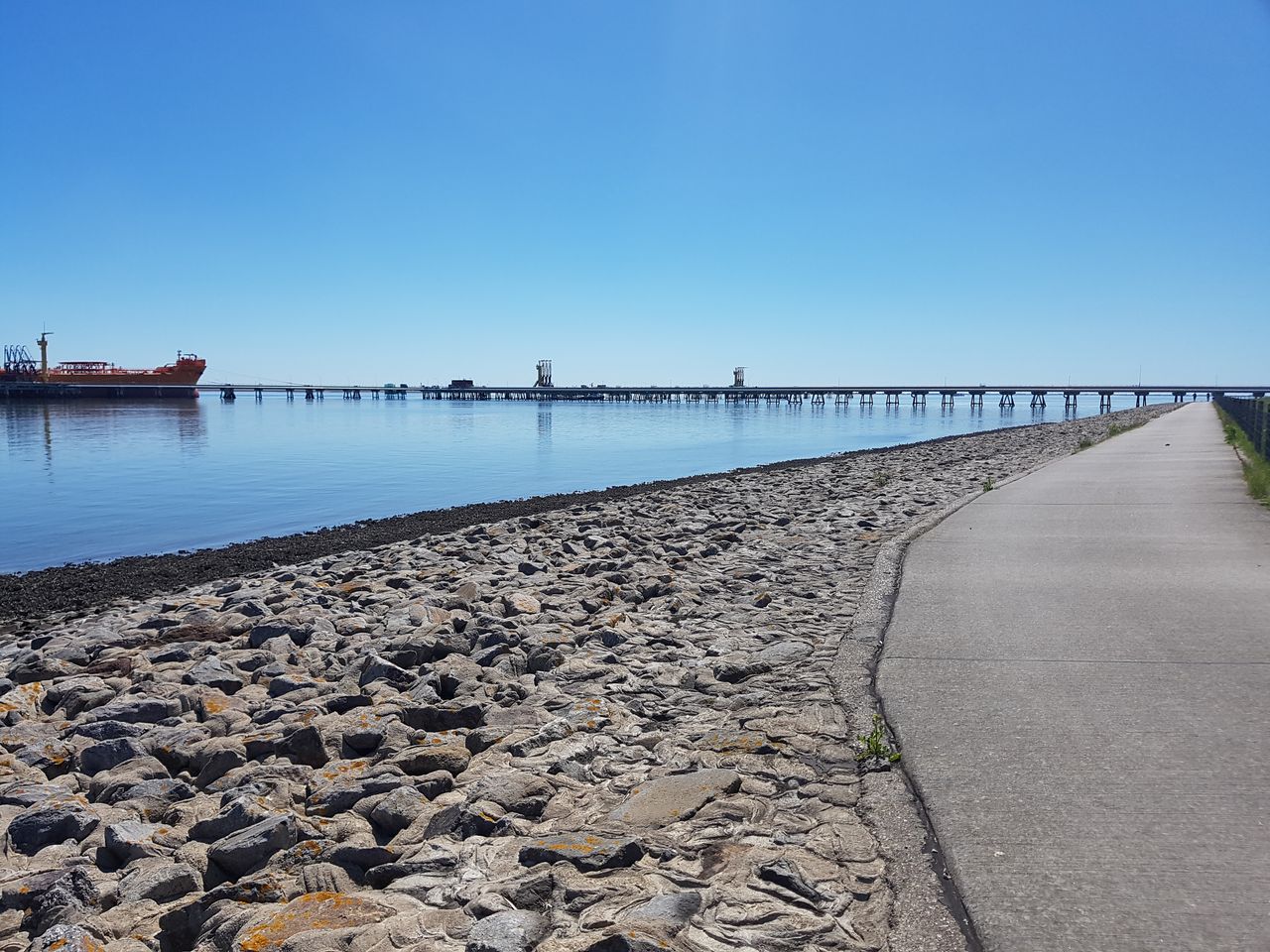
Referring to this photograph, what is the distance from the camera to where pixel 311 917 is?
2.85 m

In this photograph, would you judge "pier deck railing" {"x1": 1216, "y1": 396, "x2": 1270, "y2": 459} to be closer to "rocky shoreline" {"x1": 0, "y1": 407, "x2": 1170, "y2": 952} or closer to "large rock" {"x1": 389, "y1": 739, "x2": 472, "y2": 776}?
"rocky shoreline" {"x1": 0, "y1": 407, "x2": 1170, "y2": 952}

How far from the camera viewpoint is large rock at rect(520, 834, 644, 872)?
10.3 feet

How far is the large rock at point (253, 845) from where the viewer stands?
3293 millimetres

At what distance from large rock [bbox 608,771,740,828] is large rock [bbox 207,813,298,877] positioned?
129cm

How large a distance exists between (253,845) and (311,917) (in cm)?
62

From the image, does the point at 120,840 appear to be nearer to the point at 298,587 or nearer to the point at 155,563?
the point at 298,587

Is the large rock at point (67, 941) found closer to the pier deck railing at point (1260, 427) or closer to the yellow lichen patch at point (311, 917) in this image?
the yellow lichen patch at point (311, 917)

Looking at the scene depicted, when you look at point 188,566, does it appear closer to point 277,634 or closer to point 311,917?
point 277,634

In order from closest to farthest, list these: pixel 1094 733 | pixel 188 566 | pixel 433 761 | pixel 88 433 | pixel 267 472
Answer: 1. pixel 1094 733
2. pixel 433 761
3. pixel 188 566
4. pixel 267 472
5. pixel 88 433

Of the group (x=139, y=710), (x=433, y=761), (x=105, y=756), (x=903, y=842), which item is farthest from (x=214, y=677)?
(x=903, y=842)

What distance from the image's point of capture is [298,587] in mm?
9008

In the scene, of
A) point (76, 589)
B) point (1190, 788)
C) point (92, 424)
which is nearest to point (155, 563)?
point (76, 589)

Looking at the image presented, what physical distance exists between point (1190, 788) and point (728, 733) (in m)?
2.00

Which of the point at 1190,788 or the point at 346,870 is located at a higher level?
the point at 1190,788
